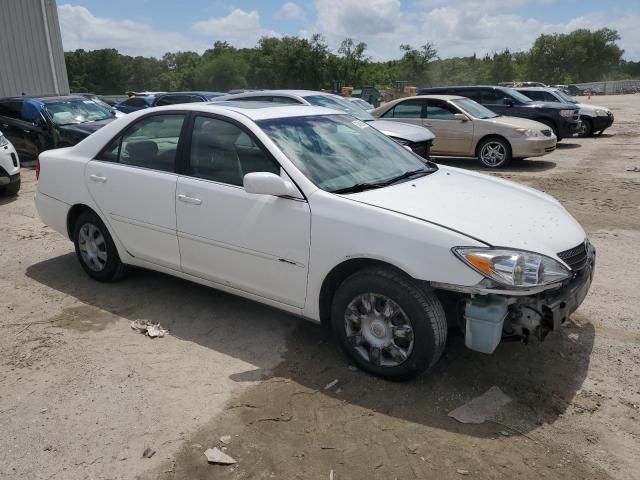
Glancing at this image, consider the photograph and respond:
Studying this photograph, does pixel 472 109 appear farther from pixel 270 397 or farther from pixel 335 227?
pixel 270 397

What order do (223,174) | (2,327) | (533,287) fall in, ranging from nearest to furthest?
(533,287) < (223,174) < (2,327)

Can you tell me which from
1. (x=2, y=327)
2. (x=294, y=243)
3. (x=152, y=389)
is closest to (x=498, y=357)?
(x=294, y=243)

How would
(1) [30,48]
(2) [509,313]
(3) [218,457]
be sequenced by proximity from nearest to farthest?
(3) [218,457] < (2) [509,313] < (1) [30,48]

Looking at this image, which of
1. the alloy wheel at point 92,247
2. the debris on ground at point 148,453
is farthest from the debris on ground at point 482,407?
the alloy wheel at point 92,247

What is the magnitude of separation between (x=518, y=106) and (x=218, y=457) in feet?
45.4

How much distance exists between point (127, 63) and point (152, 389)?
99802 mm

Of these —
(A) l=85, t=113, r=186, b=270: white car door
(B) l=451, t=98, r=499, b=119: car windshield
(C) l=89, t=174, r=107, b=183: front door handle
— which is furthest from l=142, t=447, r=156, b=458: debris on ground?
(B) l=451, t=98, r=499, b=119: car windshield

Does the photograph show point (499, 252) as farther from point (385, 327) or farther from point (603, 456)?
point (603, 456)

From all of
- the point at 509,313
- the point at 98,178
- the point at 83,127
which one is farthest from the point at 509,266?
the point at 83,127

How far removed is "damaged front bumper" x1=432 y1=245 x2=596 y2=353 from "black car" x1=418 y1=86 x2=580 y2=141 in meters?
12.0

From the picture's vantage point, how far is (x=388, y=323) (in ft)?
10.6

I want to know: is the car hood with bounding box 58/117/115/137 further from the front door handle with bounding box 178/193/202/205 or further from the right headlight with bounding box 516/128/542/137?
the right headlight with bounding box 516/128/542/137

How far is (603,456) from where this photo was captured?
8.92 feet

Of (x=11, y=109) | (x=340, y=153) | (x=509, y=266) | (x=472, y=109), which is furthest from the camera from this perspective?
(x=472, y=109)
